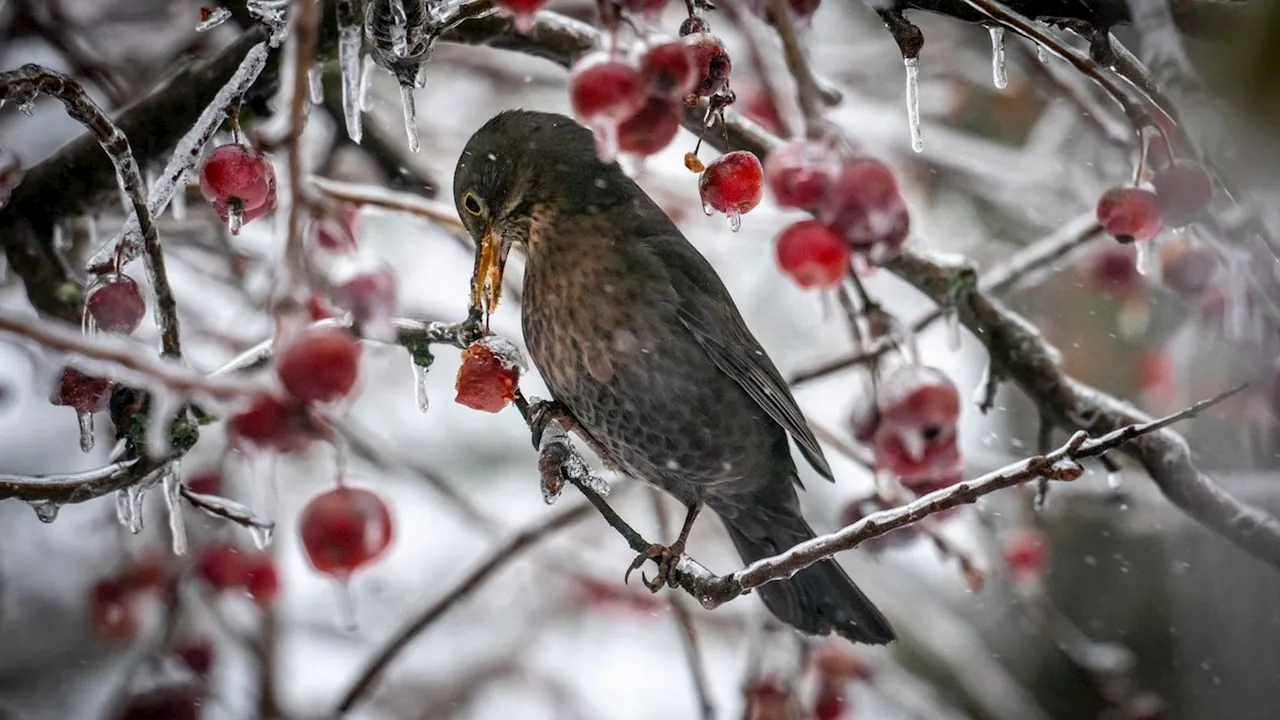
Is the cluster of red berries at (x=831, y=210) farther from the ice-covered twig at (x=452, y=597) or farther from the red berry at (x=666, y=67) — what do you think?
the ice-covered twig at (x=452, y=597)

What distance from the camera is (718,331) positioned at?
2906 mm

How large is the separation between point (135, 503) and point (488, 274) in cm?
99

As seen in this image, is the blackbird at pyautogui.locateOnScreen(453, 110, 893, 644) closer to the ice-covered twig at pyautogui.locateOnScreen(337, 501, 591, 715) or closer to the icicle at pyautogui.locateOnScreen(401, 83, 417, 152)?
the ice-covered twig at pyautogui.locateOnScreen(337, 501, 591, 715)

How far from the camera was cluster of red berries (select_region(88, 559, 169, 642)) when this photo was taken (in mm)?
3045

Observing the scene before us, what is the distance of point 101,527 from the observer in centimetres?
322

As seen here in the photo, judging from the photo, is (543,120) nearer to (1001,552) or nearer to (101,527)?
(101,527)

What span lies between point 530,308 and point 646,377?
0.34 meters

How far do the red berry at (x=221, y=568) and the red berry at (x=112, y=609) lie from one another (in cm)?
29

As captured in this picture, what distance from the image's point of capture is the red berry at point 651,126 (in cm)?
150

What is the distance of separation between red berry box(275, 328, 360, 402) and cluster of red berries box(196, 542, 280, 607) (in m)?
1.90

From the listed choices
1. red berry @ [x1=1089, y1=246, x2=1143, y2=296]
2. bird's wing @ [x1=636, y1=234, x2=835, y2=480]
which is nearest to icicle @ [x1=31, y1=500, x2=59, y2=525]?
bird's wing @ [x1=636, y1=234, x2=835, y2=480]

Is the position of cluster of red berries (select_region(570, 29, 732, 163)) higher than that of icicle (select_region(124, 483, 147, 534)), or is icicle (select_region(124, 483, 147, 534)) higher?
cluster of red berries (select_region(570, 29, 732, 163))

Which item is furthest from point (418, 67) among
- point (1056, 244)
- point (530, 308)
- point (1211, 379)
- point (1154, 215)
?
point (1211, 379)

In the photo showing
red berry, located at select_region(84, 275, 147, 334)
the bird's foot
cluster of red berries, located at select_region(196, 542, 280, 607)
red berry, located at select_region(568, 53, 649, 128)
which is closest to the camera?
red berry, located at select_region(568, 53, 649, 128)
